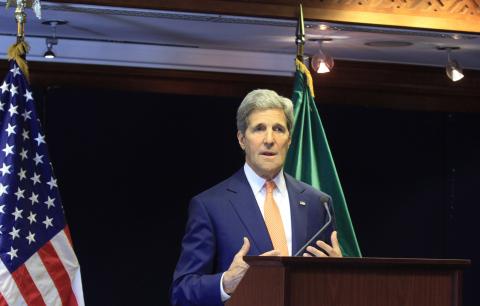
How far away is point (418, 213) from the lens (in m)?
7.50

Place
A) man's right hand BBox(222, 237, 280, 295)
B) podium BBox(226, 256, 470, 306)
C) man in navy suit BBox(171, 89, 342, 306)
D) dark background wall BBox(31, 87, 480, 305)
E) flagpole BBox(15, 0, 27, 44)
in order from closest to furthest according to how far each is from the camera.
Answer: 1. podium BBox(226, 256, 470, 306)
2. man's right hand BBox(222, 237, 280, 295)
3. man in navy suit BBox(171, 89, 342, 306)
4. flagpole BBox(15, 0, 27, 44)
5. dark background wall BBox(31, 87, 480, 305)

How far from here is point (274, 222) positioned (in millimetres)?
3432

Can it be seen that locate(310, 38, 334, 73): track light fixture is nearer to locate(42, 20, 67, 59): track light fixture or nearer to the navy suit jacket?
locate(42, 20, 67, 59): track light fixture

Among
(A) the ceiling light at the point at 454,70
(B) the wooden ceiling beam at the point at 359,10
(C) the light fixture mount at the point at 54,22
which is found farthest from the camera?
(A) the ceiling light at the point at 454,70

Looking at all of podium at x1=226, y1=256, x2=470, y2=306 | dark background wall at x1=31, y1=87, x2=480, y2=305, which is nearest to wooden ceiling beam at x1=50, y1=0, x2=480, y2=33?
podium at x1=226, y1=256, x2=470, y2=306

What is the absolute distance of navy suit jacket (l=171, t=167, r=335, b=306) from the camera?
11.0 ft

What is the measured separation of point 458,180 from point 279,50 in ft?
6.11

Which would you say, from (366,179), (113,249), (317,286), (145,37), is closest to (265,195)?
(317,286)

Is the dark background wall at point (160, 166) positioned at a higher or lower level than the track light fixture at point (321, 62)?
lower

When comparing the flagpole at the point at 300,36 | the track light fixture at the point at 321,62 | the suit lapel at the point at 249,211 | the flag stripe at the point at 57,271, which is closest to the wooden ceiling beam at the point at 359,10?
the flagpole at the point at 300,36

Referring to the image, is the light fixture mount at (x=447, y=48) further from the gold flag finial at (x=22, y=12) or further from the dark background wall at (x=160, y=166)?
the gold flag finial at (x=22, y=12)

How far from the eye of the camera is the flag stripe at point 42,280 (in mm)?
4074

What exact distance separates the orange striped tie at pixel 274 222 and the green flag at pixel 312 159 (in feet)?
2.81

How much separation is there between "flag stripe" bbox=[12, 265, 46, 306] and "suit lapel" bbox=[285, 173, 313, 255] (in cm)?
114
